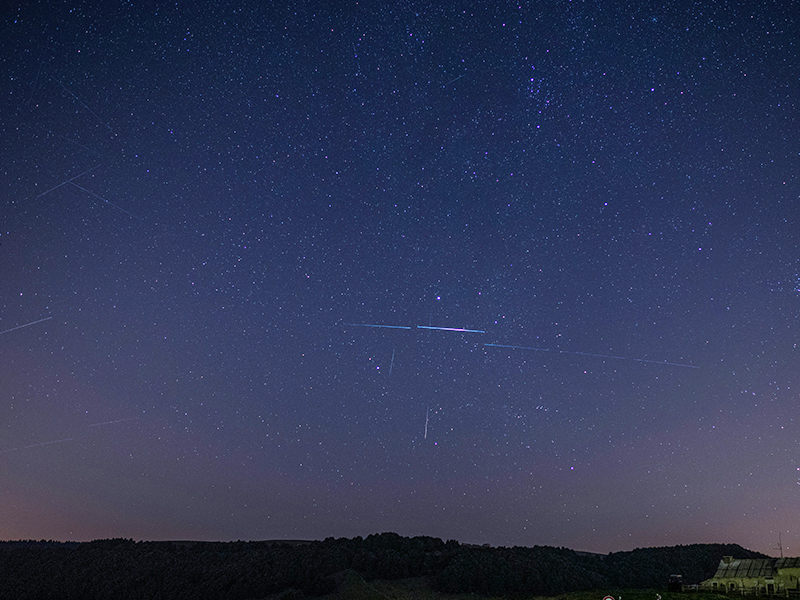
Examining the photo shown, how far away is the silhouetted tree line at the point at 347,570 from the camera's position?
10356 cm

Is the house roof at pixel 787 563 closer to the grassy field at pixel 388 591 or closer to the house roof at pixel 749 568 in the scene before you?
the house roof at pixel 749 568

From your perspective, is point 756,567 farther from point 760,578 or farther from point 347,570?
point 347,570

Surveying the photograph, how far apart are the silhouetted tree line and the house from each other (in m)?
40.2

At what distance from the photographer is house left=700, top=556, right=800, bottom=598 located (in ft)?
177

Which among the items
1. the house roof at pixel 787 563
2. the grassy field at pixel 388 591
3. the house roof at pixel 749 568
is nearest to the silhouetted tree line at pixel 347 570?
the grassy field at pixel 388 591

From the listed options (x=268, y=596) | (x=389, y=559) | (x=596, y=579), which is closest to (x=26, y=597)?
(x=268, y=596)

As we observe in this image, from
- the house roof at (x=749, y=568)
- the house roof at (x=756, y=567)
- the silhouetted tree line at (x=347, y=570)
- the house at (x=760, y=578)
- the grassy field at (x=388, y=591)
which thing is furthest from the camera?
the grassy field at (x=388, y=591)

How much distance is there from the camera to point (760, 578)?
57.4 m

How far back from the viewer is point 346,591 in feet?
356

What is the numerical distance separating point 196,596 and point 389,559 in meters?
38.6

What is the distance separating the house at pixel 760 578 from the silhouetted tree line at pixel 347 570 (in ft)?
132

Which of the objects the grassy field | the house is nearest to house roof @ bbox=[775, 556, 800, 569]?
the house

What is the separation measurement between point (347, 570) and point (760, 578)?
8132 centimetres

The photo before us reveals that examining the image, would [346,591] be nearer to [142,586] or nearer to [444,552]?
[444,552]
